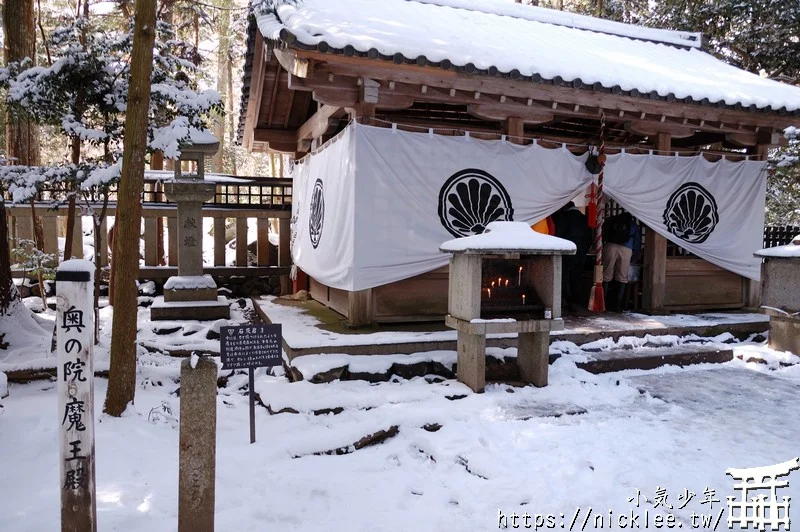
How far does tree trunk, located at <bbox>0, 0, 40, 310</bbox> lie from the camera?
20.5 feet

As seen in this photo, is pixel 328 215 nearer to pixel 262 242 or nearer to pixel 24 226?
pixel 262 242

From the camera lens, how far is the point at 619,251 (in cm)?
895

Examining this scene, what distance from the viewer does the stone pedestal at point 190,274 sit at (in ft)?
27.6

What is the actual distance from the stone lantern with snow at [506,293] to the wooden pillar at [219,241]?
6245mm

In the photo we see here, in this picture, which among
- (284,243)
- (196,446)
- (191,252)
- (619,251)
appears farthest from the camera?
(284,243)

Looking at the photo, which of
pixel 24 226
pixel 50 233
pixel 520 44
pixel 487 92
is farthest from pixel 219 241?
pixel 520 44

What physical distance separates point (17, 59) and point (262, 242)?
16.7 feet

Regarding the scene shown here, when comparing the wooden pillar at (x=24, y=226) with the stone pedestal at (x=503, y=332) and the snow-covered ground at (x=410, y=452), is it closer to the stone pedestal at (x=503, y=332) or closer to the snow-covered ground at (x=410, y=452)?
the snow-covered ground at (x=410, y=452)

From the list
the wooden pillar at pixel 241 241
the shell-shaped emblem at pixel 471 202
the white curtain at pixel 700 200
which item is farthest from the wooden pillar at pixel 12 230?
the white curtain at pixel 700 200

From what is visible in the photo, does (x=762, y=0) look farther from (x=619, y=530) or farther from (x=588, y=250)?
(x=619, y=530)

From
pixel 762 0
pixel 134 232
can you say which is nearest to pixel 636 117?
pixel 134 232

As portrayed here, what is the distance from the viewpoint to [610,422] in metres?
4.93

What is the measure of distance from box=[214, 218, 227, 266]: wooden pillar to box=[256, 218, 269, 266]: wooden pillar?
0.71 metres

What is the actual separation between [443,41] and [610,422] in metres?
5.34
